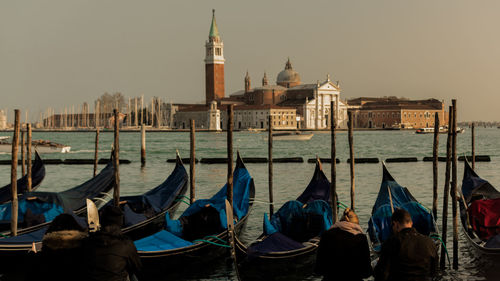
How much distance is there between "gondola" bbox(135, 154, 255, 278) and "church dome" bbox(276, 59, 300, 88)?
259 feet

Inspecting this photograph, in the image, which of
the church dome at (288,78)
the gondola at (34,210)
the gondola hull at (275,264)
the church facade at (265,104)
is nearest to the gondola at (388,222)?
the gondola hull at (275,264)

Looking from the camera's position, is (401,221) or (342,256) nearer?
(401,221)

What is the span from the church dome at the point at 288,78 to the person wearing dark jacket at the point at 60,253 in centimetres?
8326

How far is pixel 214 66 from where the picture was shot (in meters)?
78.8

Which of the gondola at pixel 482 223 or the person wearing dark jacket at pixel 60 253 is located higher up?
the person wearing dark jacket at pixel 60 253

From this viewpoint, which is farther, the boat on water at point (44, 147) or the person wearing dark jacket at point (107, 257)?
the boat on water at point (44, 147)

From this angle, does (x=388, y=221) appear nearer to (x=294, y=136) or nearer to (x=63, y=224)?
(x=63, y=224)

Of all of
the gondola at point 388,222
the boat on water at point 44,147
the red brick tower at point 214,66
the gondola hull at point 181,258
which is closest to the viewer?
the gondola hull at point 181,258

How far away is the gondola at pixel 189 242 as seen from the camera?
5371mm

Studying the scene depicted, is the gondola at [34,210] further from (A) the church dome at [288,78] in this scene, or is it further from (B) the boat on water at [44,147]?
(A) the church dome at [288,78]

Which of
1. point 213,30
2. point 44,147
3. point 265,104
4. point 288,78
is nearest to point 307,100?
point 265,104

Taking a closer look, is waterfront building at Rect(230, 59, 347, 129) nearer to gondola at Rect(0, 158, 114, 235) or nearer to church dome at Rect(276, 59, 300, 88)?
church dome at Rect(276, 59, 300, 88)

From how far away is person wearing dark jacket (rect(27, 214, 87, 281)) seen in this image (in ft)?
9.52

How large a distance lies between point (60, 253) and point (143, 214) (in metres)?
4.63
